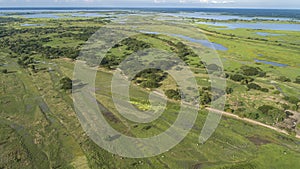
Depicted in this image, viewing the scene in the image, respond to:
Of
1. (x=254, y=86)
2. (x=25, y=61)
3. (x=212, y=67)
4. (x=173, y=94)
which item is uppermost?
(x=254, y=86)

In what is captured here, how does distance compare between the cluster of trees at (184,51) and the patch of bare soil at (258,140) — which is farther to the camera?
the cluster of trees at (184,51)

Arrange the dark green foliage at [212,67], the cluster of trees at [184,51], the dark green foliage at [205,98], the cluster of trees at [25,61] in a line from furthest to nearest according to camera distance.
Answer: the cluster of trees at [184,51]
the cluster of trees at [25,61]
the dark green foliage at [212,67]
the dark green foliage at [205,98]

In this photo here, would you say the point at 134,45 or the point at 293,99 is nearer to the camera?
the point at 293,99

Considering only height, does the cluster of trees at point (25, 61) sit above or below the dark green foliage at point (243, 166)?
below

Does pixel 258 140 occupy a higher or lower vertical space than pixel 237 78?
lower

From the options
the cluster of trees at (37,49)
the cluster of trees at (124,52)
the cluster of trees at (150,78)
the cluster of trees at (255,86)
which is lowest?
the cluster of trees at (37,49)

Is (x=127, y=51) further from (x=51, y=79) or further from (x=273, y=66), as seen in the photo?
(x=273, y=66)

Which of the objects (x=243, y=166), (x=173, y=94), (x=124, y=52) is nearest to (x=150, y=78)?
(x=173, y=94)

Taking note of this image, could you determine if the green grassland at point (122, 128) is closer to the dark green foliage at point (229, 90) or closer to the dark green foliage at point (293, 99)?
the dark green foliage at point (229, 90)

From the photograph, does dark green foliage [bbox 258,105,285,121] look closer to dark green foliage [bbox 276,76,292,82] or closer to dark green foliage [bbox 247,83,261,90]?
dark green foliage [bbox 247,83,261,90]

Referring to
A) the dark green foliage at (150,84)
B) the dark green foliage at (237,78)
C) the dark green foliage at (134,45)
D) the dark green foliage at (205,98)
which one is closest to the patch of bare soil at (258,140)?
the dark green foliage at (205,98)

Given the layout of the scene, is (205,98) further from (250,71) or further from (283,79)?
(283,79)
